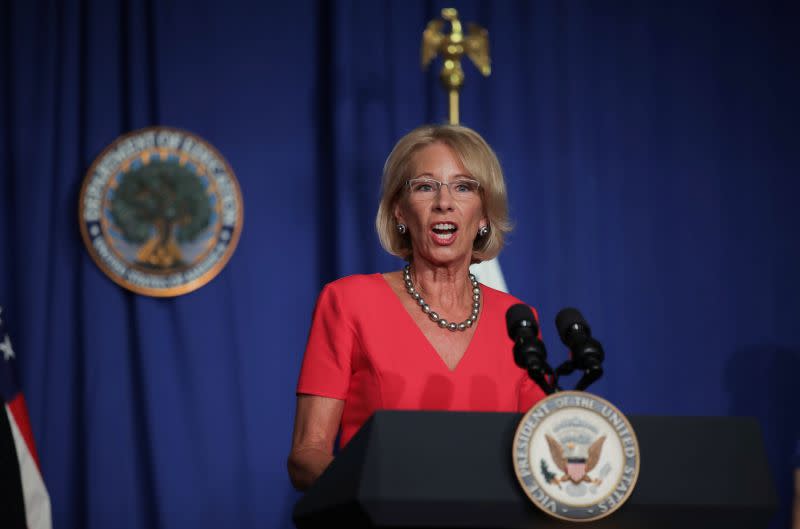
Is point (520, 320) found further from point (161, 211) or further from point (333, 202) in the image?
point (161, 211)

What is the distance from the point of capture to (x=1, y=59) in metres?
3.38

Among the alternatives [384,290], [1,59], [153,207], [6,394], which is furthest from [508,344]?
[1,59]

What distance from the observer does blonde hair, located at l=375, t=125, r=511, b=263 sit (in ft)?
6.35

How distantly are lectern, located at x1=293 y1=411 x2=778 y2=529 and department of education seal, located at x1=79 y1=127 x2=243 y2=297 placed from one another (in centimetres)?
235

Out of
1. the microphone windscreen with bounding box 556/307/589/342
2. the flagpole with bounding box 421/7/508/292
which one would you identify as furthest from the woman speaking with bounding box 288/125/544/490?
the flagpole with bounding box 421/7/508/292

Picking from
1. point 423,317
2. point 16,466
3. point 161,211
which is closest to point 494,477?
point 423,317

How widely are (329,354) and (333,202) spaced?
169 cm

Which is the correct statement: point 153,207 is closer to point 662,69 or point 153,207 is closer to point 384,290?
point 384,290

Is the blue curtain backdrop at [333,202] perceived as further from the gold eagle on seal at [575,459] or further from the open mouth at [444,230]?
the gold eagle on seal at [575,459]

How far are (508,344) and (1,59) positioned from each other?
8.14 ft

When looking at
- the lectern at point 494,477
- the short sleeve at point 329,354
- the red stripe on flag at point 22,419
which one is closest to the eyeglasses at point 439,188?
the short sleeve at point 329,354

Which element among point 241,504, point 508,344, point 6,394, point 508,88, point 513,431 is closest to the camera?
point 513,431

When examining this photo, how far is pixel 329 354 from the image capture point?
5.89ft

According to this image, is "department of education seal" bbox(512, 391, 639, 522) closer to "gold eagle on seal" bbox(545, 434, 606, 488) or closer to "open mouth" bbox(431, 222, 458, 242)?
"gold eagle on seal" bbox(545, 434, 606, 488)
